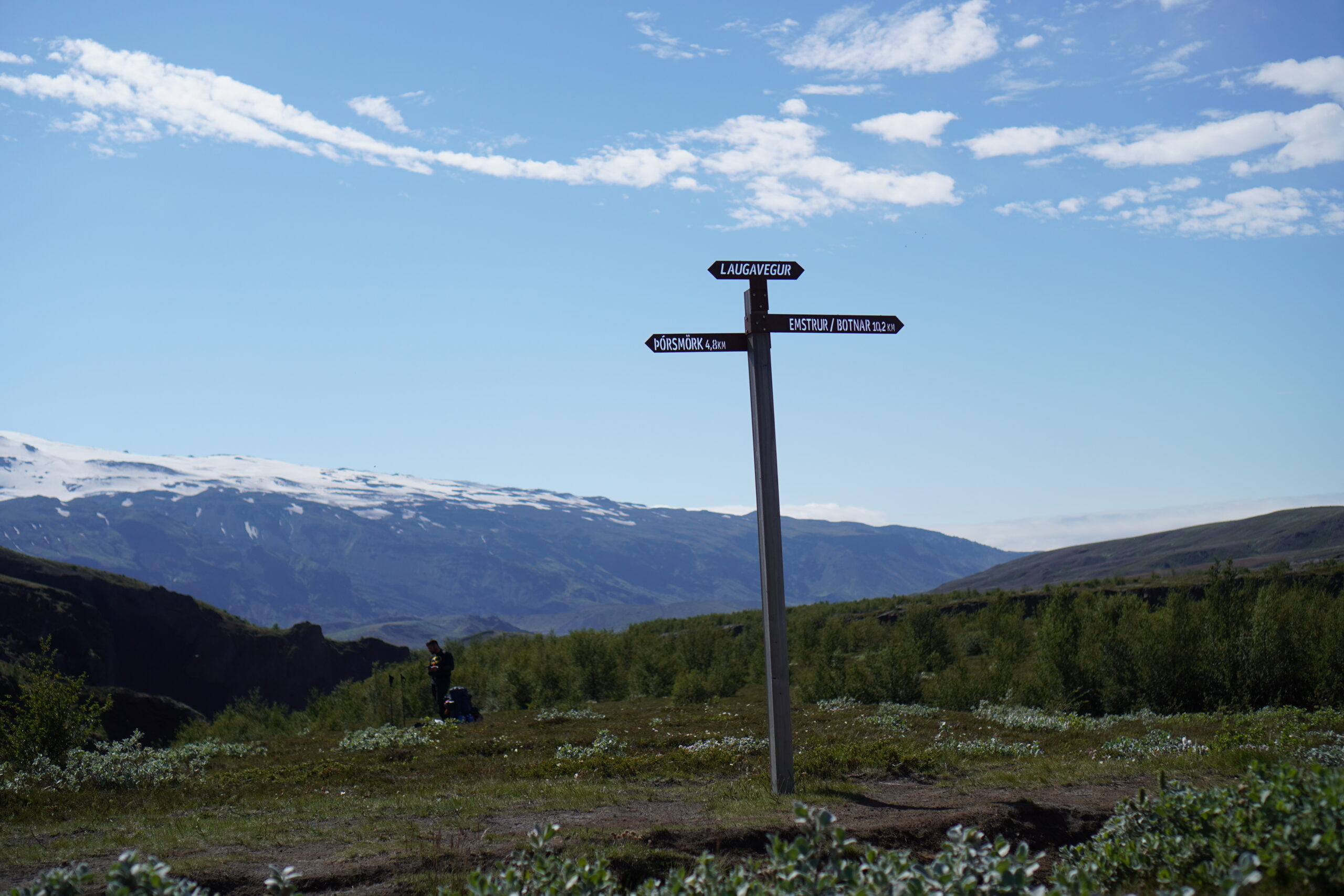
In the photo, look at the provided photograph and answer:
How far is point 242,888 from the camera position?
272 inches

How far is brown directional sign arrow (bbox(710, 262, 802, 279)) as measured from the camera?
10.5m

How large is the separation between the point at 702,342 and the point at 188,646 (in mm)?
78546

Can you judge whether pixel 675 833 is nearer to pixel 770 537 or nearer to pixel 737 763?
pixel 770 537

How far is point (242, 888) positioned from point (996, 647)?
29166 millimetres

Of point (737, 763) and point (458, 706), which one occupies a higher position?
point (737, 763)

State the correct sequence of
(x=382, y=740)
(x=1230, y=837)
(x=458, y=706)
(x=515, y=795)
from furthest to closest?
(x=458, y=706), (x=382, y=740), (x=515, y=795), (x=1230, y=837)

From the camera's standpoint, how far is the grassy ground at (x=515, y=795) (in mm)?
7766

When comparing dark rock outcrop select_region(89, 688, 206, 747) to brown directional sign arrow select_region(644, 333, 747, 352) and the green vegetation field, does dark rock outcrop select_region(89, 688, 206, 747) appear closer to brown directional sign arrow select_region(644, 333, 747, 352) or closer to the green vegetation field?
the green vegetation field

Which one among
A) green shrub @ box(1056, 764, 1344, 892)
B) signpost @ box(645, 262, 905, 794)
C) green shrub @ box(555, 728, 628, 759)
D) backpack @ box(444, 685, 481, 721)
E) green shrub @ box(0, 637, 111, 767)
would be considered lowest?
backpack @ box(444, 685, 481, 721)

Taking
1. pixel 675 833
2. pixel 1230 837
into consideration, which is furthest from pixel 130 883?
pixel 1230 837

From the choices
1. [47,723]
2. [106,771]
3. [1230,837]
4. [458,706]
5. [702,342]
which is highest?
[702,342]

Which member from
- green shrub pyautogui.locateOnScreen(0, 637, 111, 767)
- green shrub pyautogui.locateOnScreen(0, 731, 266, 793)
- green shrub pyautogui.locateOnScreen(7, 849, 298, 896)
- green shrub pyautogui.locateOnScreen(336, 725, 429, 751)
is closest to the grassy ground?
green shrub pyautogui.locateOnScreen(336, 725, 429, 751)

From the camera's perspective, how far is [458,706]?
2256 cm

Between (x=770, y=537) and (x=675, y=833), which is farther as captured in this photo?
(x=770, y=537)
